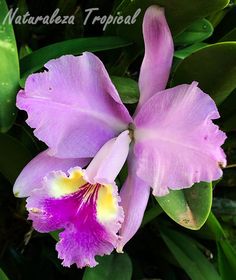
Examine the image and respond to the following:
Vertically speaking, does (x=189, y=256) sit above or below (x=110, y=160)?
below

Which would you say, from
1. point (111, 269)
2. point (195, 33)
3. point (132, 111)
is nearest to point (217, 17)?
point (195, 33)

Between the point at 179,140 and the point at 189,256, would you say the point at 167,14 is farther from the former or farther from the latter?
the point at 189,256

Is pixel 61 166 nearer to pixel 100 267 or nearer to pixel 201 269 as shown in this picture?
pixel 100 267

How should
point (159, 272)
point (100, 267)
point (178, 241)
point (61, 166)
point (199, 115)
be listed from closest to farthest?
point (199, 115)
point (61, 166)
point (100, 267)
point (178, 241)
point (159, 272)

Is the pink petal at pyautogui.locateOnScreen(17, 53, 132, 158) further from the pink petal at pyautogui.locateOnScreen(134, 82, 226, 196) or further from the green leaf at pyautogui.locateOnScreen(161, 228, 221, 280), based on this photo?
the green leaf at pyautogui.locateOnScreen(161, 228, 221, 280)

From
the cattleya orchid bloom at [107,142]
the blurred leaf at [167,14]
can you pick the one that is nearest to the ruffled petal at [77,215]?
the cattleya orchid bloom at [107,142]

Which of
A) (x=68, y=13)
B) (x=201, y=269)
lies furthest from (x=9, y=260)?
(x=68, y=13)
